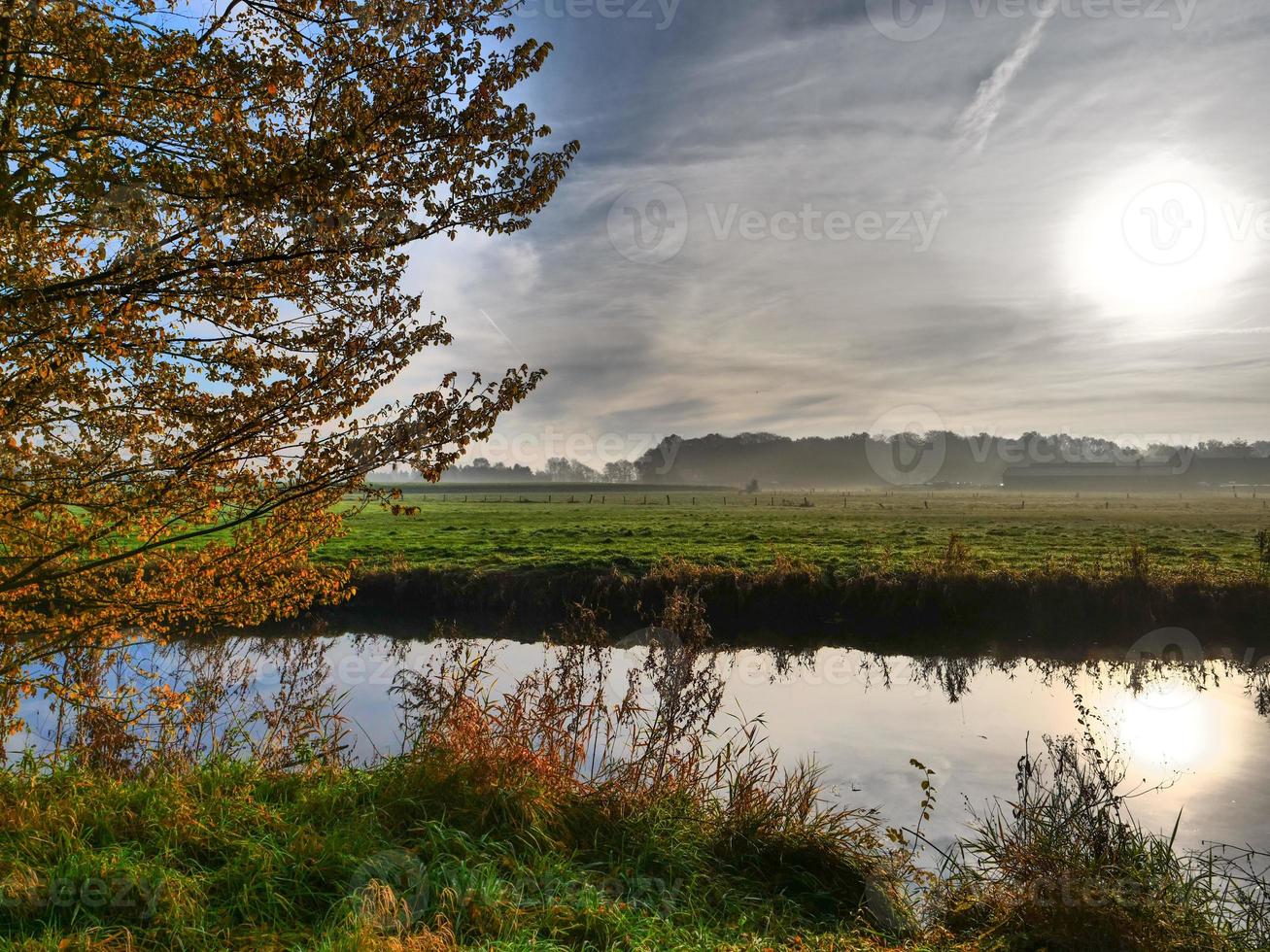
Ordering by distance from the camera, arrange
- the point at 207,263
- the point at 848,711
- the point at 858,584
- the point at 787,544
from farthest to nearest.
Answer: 1. the point at 787,544
2. the point at 858,584
3. the point at 848,711
4. the point at 207,263

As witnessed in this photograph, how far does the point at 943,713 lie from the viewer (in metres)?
13.2

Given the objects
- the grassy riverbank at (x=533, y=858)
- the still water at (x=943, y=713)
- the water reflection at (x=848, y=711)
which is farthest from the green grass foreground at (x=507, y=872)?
the still water at (x=943, y=713)

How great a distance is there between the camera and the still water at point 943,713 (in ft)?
29.2

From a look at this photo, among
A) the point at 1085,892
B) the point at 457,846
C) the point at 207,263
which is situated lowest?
the point at 1085,892

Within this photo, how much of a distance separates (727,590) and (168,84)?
1816cm

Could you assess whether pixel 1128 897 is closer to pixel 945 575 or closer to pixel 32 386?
pixel 32 386

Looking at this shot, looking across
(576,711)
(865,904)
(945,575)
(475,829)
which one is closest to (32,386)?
(475,829)

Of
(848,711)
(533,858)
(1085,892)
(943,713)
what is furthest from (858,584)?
(533,858)

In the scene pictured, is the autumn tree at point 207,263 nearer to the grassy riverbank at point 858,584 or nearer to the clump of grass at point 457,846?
the clump of grass at point 457,846

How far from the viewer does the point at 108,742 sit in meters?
7.67

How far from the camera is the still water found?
29.2ft

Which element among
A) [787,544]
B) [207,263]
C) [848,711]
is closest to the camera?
[207,263]

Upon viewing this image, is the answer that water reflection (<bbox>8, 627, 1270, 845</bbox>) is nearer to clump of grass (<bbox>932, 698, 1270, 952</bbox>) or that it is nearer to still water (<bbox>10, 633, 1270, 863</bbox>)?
still water (<bbox>10, 633, 1270, 863</bbox>)

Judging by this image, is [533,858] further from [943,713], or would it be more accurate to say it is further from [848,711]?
[943,713]
